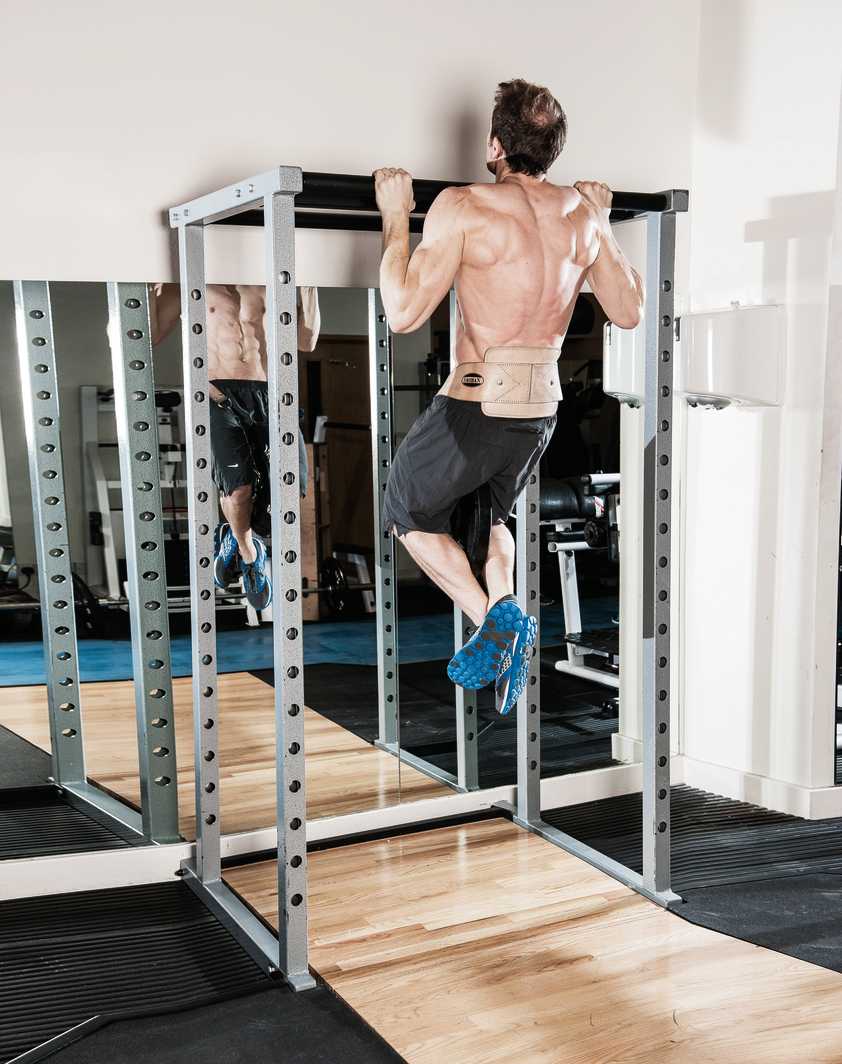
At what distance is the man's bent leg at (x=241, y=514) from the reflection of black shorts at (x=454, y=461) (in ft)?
1.70

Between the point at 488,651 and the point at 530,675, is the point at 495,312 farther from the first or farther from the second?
the point at 530,675

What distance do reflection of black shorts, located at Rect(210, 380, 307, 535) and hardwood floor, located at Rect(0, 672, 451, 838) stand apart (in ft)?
1.96

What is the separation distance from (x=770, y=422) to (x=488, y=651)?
163 cm

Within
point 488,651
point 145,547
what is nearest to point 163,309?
point 145,547

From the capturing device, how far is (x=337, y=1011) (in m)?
2.66

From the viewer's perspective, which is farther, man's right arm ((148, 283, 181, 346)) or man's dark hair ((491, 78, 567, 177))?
man's right arm ((148, 283, 181, 346))

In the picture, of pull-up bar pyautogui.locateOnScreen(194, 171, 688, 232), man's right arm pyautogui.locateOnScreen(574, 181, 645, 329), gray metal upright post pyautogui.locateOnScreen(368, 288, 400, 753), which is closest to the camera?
pull-up bar pyautogui.locateOnScreen(194, 171, 688, 232)

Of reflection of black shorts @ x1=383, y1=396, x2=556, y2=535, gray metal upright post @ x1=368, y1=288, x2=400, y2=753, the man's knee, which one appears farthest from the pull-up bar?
the man's knee

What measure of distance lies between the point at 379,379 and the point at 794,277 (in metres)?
1.49

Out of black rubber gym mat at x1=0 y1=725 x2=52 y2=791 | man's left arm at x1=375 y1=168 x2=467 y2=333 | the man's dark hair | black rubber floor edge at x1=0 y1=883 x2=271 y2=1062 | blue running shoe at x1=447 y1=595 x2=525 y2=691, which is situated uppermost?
the man's dark hair

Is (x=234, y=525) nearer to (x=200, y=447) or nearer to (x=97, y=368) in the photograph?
(x=200, y=447)

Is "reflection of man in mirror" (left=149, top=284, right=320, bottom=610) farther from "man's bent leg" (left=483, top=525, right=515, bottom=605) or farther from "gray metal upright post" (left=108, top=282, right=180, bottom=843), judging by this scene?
"man's bent leg" (left=483, top=525, right=515, bottom=605)

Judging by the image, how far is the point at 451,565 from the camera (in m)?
3.09

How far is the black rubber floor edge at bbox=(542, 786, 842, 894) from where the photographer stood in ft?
11.5
